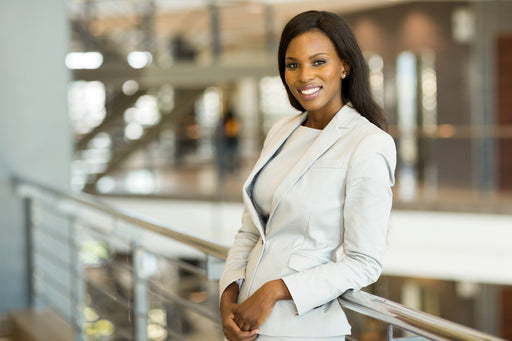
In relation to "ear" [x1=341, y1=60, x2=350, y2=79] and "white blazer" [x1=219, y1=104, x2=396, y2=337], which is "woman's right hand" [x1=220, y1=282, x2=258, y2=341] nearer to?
"white blazer" [x1=219, y1=104, x2=396, y2=337]

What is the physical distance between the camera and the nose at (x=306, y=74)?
3.84 feet

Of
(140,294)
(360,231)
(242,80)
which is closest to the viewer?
(360,231)

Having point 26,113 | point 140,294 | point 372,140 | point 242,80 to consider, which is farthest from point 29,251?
point 242,80

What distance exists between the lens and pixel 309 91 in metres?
1.19

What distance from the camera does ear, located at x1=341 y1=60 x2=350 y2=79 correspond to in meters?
1.20

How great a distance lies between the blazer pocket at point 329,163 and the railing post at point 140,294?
4.05 feet

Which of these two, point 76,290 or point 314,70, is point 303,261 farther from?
point 76,290

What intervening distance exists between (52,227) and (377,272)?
265 centimetres

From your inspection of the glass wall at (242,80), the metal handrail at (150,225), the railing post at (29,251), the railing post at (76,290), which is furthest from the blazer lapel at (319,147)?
the glass wall at (242,80)

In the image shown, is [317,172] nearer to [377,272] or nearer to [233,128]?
[377,272]

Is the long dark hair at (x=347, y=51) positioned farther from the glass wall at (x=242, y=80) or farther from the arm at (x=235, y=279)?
the glass wall at (x=242, y=80)

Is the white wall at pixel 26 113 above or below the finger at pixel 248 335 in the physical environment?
above

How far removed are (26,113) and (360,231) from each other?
2.66m

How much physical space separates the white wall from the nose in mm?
2497
